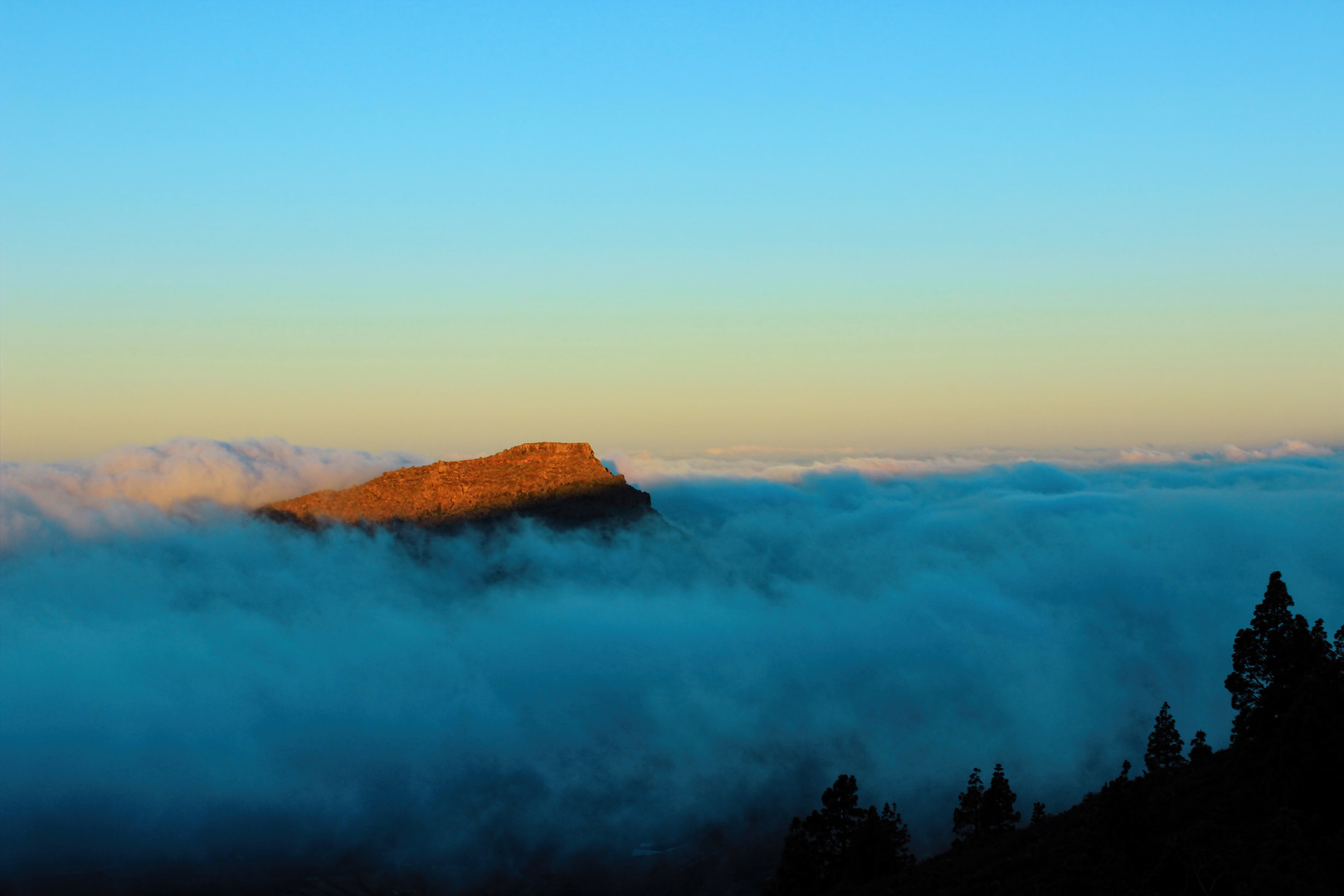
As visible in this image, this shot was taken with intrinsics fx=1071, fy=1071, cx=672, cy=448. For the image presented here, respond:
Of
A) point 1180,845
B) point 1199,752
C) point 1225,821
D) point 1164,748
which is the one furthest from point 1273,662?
point 1180,845

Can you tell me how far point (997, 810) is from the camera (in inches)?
4090

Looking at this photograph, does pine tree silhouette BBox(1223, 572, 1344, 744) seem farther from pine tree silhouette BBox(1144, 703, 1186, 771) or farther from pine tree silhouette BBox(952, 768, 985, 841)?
pine tree silhouette BBox(952, 768, 985, 841)

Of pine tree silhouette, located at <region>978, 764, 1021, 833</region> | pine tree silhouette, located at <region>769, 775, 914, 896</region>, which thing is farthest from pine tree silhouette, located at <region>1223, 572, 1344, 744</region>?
pine tree silhouette, located at <region>769, 775, 914, 896</region>

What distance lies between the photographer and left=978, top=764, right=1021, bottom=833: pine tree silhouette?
103 metres

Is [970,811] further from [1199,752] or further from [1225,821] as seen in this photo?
[1225,821]

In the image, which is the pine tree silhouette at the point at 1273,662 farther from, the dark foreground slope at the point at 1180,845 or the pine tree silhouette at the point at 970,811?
the pine tree silhouette at the point at 970,811

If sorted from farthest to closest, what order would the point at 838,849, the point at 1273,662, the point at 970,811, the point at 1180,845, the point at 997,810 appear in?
1. the point at 970,811
2. the point at 997,810
3. the point at 838,849
4. the point at 1273,662
5. the point at 1180,845

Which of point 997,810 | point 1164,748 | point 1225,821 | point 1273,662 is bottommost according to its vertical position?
point 997,810

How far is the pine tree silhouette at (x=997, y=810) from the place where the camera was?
103438 millimetres

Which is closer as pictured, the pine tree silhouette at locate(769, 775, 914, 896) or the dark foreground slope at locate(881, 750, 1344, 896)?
the dark foreground slope at locate(881, 750, 1344, 896)

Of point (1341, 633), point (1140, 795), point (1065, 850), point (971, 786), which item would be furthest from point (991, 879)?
point (971, 786)

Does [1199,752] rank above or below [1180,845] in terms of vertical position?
below

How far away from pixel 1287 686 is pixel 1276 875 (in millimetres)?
29111

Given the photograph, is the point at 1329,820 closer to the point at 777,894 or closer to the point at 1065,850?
the point at 1065,850
